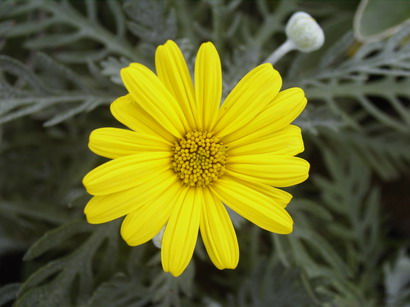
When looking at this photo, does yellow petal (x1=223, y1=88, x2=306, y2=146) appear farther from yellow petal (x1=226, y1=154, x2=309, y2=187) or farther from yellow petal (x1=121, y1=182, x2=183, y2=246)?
yellow petal (x1=121, y1=182, x2=183, y2=246)

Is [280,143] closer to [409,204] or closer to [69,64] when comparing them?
[69,64]

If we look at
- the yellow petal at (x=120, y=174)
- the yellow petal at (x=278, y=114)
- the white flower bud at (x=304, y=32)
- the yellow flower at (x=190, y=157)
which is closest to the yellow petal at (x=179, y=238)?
the yellow flower at (x=190, y=157)

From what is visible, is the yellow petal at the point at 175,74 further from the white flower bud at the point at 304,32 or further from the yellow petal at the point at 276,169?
the white flower bud at the point at 304,32

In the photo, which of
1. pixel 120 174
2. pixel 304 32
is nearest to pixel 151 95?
pixel 120 174

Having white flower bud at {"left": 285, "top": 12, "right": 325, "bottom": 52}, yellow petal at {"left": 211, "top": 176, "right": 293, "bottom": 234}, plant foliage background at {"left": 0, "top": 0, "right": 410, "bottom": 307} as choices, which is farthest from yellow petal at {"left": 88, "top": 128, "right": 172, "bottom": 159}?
white flower bud at {"left": 285, "top": 12, "right": 325, "bottom": 52}

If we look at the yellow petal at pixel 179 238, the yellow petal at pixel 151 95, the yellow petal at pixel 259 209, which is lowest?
the yellow petal at pixel 179 238

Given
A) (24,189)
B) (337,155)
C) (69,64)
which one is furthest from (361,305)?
(69,64)
